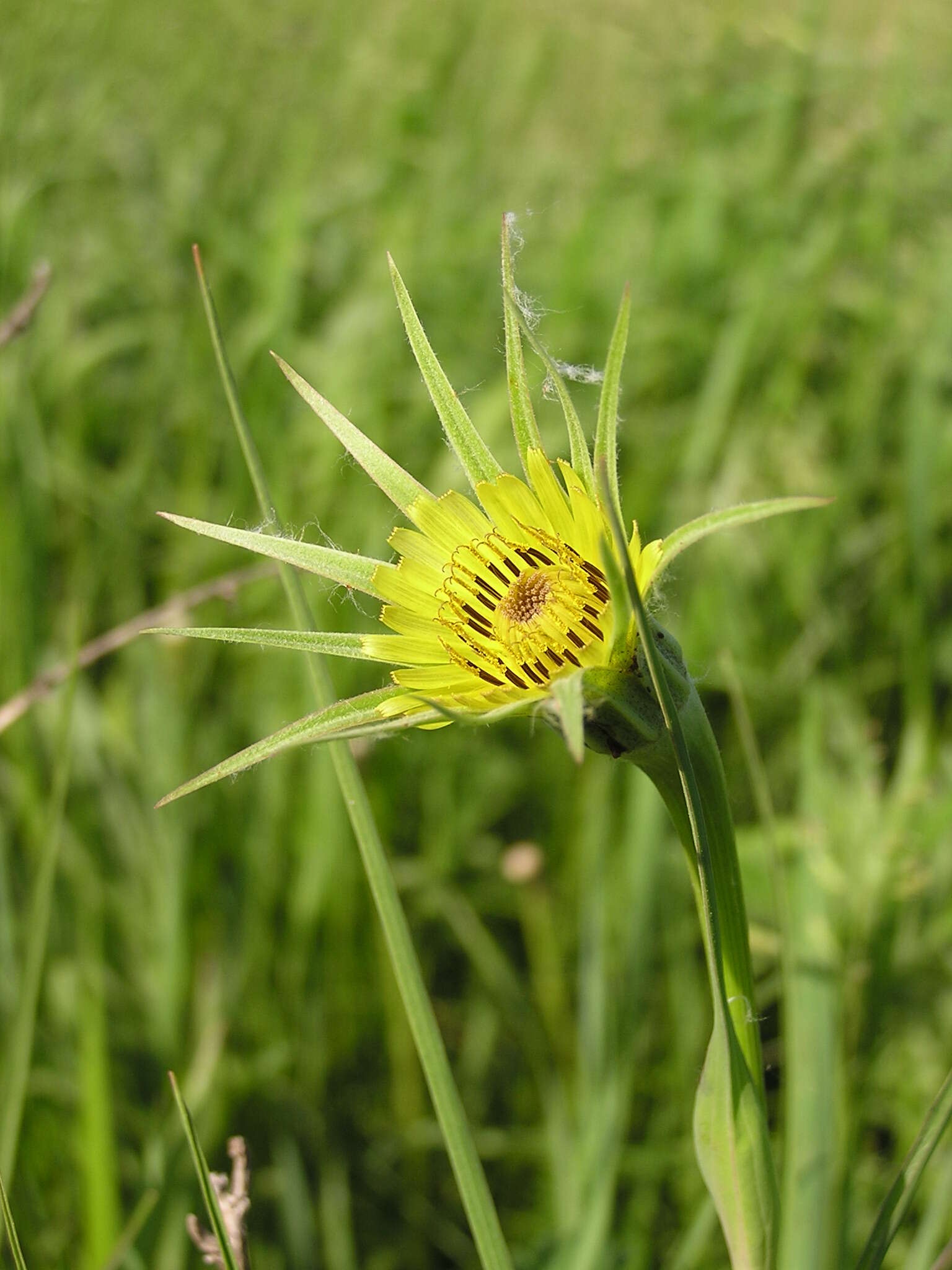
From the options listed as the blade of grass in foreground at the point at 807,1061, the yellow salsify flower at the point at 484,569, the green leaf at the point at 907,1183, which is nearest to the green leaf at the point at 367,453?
the yellow salsify flower at the point at 484,569

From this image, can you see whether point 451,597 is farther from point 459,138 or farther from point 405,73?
point 405,73

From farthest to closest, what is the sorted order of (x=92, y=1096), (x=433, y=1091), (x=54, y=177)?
(x=54, y=177) < (x=92, y=1096) < (x=433, y=1091)

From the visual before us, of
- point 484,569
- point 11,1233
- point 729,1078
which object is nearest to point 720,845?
point 729,1078

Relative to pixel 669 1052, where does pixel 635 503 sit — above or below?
above

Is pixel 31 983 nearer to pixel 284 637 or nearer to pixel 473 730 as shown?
pixel 284 637

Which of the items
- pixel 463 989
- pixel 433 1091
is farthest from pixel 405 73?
pixel 433 1091

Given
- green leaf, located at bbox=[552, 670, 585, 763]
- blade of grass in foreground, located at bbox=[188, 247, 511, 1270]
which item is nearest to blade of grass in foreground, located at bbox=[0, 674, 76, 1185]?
blade of grass in foreground, located at bbox=[188, 247, 511, 1270]

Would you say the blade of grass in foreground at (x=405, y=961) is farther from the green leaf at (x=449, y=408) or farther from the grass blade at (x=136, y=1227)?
the grass blade at (x=136, y=1227)
